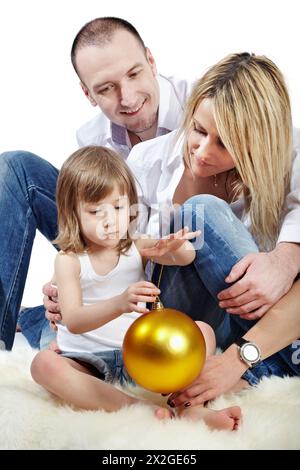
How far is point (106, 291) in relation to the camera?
111cm

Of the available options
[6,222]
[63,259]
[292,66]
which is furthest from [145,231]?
[292,66]

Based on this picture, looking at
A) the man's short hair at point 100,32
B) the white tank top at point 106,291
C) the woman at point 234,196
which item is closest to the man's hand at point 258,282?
the woman at point 234,196

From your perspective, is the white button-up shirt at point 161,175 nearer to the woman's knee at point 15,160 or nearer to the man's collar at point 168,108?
the man's collar at point 168,108

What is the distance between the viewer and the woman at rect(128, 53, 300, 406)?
3.63ft

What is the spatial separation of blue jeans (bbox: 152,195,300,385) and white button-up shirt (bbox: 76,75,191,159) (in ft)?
0.52

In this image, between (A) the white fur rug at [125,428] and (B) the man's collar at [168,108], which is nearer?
(A) the white fur rug at [125,428]

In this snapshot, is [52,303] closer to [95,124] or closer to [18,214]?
[18,214]

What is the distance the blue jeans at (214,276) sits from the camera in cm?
112

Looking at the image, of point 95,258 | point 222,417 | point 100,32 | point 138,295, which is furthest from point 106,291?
point 100,32

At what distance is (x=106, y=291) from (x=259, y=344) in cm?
23

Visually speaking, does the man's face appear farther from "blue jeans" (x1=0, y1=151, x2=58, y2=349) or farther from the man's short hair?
"blue jeans" (x1=0, y1=151, x2=58, y2=349)

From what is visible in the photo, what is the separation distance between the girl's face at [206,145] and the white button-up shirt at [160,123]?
7 centimetres

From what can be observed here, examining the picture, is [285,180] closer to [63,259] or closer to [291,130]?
[291,130]

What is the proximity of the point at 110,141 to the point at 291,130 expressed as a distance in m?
0.28
